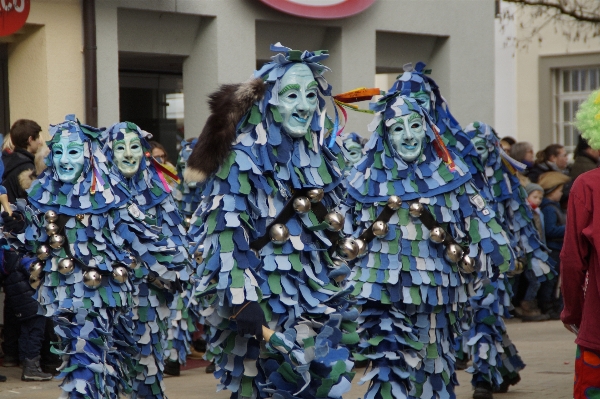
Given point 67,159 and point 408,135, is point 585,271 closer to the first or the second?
point 408,135

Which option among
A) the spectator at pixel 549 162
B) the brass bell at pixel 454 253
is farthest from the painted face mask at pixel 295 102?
the spectator at pixel 549 162

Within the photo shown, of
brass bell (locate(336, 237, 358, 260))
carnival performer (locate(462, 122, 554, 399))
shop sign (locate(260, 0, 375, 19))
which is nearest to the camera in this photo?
brass bell (locate(336, 237, 358, 260))

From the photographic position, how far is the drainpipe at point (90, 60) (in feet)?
36.9

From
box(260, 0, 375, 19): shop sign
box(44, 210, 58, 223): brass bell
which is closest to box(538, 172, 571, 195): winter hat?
box(260, 0, 375, 19): shop sign

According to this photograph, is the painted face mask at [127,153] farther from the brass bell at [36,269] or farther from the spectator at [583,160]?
the spectator at [583,160]

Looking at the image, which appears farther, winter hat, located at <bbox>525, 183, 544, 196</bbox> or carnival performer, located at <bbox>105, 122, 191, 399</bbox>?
winter hat, located at <bbox>525, 183, 544, 196</bbox>

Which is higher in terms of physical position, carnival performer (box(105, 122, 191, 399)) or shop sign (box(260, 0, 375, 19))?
shop sign (box(260, 0, 375, 19))

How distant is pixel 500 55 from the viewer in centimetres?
2239

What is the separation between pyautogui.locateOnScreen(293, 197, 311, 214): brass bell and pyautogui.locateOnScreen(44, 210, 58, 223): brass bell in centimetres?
217

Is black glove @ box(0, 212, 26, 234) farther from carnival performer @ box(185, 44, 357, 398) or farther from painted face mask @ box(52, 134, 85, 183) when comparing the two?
carnival performer @ box(185, 44, 357, 398)

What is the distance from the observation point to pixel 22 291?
8.87m

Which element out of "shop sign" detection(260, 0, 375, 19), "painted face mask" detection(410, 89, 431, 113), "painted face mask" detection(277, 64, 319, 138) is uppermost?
"shop sign" detection(260, 0, 375, 19)

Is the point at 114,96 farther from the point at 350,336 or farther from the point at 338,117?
the point at 350,336

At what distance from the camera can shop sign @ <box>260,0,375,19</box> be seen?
12930 millimetres
